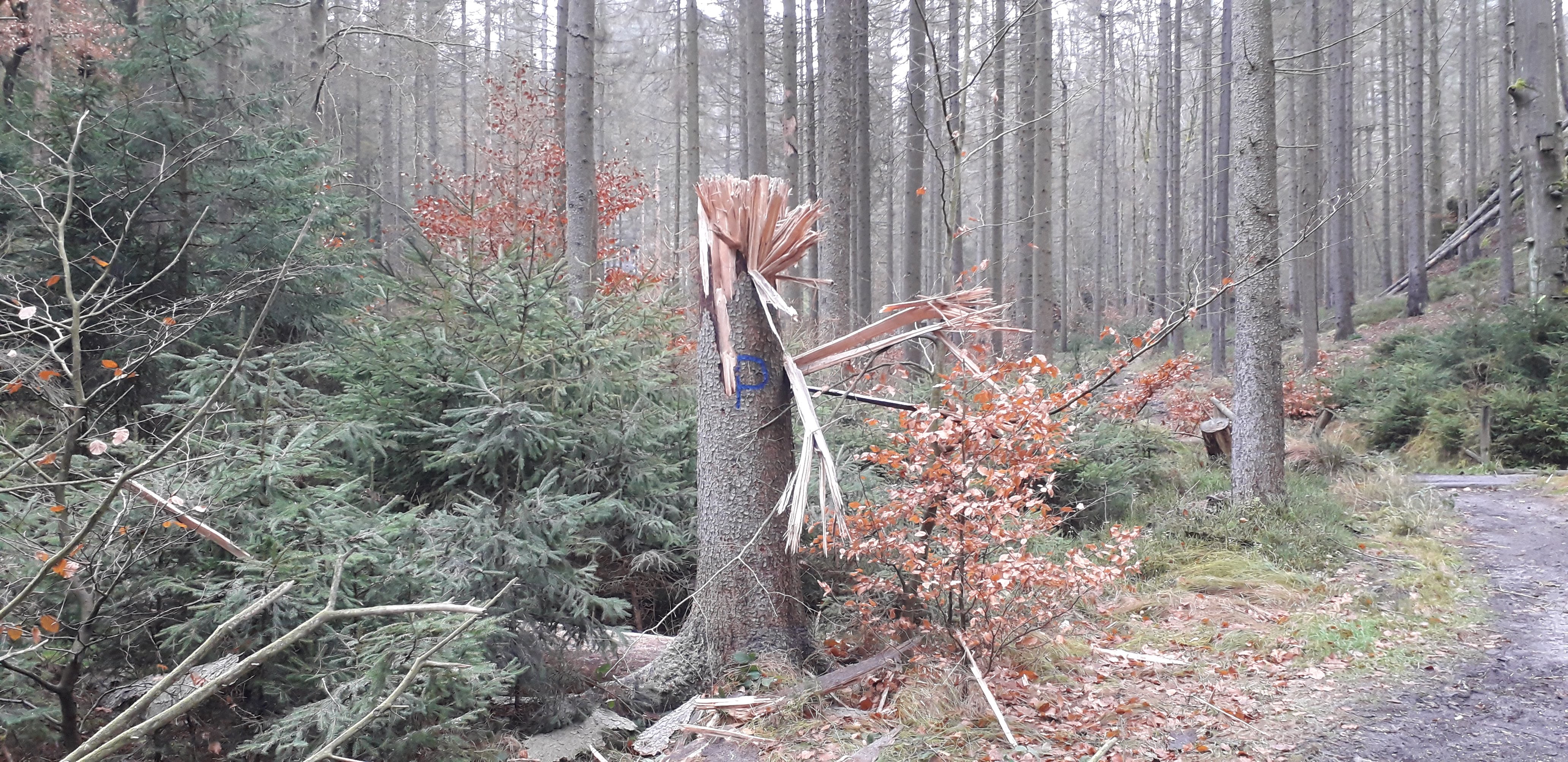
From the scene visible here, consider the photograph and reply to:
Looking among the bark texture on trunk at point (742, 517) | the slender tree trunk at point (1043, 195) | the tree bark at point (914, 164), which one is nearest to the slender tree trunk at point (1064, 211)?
the tree bark at point (914, 164)

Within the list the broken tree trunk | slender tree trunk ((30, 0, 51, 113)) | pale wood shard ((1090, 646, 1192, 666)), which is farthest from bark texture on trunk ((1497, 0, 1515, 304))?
slender tree trunk ((30, 0, 51, 113))

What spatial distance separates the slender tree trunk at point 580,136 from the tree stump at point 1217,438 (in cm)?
808

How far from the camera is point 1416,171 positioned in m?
20.8

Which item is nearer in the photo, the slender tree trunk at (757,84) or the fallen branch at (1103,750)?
the fallen branch at (1103,750)

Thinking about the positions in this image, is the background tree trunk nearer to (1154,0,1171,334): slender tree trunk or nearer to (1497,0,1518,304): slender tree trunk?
(1154,0,1171,334): slender tree trunk

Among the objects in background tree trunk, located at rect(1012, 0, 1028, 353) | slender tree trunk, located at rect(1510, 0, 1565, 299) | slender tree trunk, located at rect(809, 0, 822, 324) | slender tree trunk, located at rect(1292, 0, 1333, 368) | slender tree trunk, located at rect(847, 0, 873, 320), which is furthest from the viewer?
slender tree trunk, located at rect(809, 0, 822, 324)

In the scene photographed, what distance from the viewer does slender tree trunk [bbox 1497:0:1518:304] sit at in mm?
16781

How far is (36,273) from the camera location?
6.33m

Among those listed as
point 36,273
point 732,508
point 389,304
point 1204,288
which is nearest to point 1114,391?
point 1204,288

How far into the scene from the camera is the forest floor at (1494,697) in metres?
3.88

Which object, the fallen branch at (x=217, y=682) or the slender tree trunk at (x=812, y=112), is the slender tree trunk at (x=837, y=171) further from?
the fallen branch at (x=217, y=682)

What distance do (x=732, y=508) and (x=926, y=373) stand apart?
1.72 meters

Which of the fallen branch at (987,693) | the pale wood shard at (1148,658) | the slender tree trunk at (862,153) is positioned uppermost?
the slender tree trunk at (862,153)

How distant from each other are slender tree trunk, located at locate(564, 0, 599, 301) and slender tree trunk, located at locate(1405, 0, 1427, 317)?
20.1 meters
